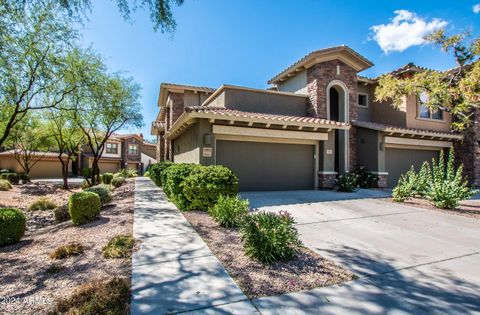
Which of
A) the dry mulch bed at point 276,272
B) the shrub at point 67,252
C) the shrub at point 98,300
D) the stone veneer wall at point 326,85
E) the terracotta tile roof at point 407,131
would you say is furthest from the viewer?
the stone veneer wall at point 326,85

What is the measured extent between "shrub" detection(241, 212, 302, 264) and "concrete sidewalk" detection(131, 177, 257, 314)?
2.11 feet

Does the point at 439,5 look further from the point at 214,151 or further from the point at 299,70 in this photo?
the point at 214,151

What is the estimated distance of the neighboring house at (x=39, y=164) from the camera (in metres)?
34.6

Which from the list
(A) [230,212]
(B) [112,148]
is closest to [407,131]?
(A) [230,212]

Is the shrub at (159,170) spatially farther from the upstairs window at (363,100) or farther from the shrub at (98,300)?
the upstairs window at (363,100)

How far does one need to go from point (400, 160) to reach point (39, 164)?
4321 centimetres

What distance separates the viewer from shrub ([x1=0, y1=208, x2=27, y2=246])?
5.34m

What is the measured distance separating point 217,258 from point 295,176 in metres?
8.10

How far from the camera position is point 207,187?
7020 mm

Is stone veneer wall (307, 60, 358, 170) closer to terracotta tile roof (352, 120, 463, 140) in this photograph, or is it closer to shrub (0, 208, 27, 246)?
terracotta tile roof (352, 120, 463, 140)

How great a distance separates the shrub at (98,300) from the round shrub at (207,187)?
4010 mm

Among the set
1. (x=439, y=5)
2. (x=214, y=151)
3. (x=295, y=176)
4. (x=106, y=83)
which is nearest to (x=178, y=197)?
(x=214, y=151)

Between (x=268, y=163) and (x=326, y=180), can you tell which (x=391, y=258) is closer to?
(x=268, y=163)

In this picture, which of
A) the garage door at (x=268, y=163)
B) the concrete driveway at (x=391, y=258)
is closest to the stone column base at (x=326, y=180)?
the garage door at (x=268, y=163)
